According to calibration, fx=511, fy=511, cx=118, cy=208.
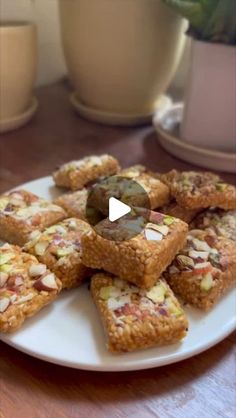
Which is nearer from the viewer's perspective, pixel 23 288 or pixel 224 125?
pixel 23 288

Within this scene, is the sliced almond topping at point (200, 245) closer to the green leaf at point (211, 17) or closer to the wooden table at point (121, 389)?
the wooden table at point (121, 389)

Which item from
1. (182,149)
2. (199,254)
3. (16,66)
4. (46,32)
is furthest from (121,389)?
(46,32)

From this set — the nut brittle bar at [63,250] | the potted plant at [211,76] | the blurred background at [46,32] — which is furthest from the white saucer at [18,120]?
the nut brittle bar at [63,250]

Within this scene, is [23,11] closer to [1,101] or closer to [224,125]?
[1,101]

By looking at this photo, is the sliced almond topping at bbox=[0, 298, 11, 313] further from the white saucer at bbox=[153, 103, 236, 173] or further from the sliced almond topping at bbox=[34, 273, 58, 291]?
the white saucer at bbox=[153, 103, 236, 173]

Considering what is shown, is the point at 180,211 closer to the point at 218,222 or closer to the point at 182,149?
the point at 218,222

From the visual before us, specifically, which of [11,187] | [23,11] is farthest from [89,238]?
[23,11]

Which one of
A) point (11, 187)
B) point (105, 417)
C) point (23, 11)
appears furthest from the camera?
point (23, 11)
